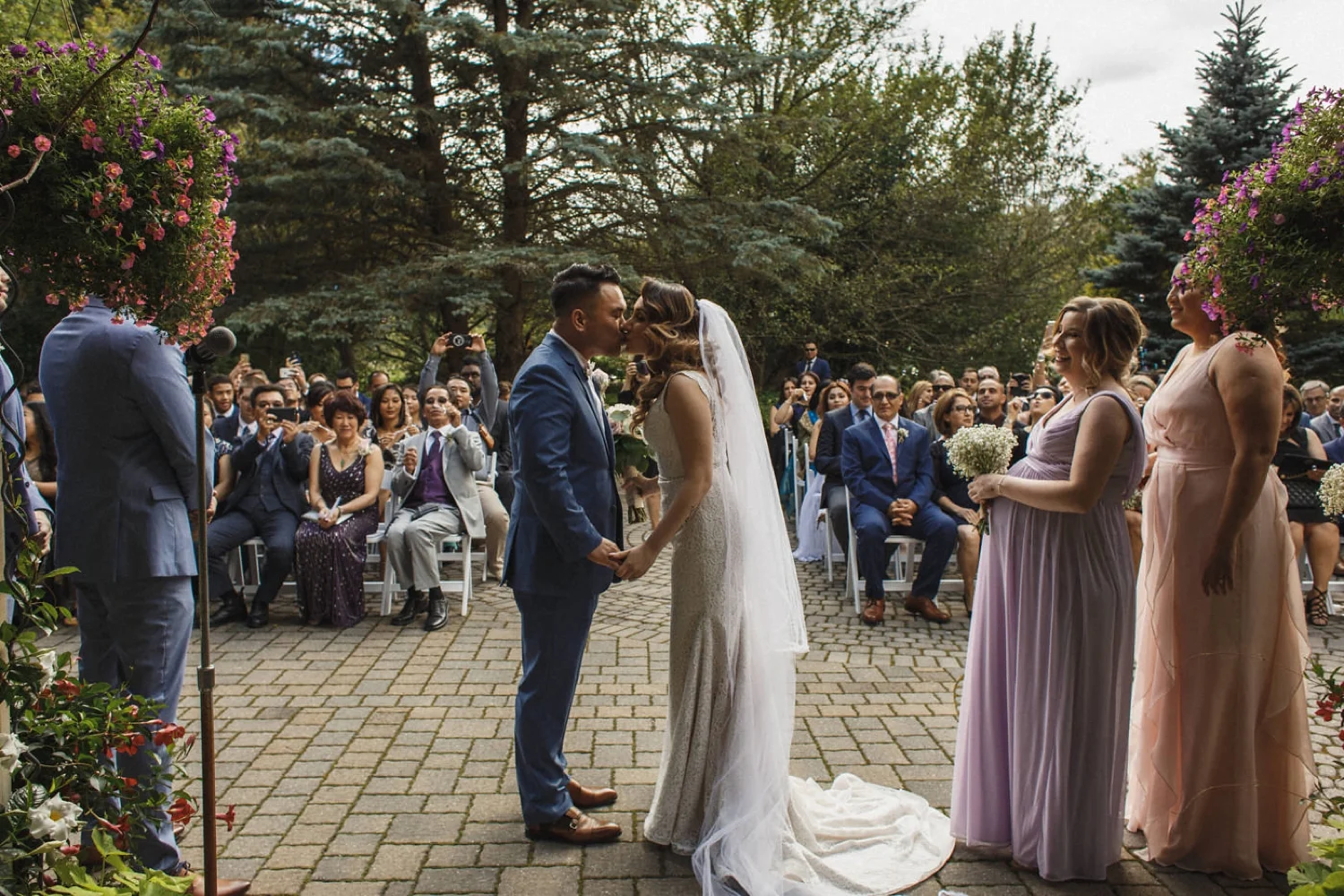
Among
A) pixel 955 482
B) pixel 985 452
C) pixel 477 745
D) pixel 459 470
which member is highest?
pixel 985 452

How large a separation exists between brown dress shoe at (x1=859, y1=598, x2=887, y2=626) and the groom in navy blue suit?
418cm

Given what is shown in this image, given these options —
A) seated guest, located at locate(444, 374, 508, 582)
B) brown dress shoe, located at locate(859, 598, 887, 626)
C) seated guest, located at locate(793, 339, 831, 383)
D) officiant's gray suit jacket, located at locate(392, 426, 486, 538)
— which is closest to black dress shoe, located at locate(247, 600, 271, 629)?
officiant's gray suit jacket, located at locate(392, 426, 486, 538)

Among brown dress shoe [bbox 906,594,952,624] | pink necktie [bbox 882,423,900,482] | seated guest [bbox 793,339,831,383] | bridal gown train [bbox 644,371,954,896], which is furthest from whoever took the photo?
seated guest [bbox 793,339,831,383]

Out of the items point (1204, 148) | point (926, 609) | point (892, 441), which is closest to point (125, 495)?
point (926, 609)

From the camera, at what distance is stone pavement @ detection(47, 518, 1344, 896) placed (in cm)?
364

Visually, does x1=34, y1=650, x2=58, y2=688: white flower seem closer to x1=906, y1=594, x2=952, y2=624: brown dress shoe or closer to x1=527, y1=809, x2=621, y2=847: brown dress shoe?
x1=527, y1=809, x2=621, y2=847: brown dress shoe

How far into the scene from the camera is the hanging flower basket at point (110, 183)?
242 cm

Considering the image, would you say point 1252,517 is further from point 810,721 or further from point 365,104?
point 365,104

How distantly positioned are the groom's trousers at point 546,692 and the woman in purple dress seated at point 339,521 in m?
4.19

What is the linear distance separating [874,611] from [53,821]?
6244 millimetres

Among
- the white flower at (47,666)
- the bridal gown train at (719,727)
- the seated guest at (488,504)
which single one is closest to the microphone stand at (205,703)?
the white flower at (47,666)

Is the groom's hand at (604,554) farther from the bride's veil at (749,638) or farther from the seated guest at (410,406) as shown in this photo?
the seated guest at (410,406)

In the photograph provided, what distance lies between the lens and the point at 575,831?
3879 millimetres

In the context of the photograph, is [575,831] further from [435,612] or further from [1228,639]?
[435,612]
